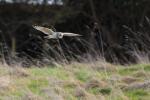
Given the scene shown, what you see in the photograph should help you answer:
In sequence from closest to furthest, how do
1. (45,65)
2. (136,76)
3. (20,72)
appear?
(136,76)
(20,72)
(45,65)

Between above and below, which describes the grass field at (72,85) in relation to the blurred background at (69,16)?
above

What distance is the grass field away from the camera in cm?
632

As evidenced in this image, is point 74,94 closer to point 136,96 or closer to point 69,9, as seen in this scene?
point 136,96

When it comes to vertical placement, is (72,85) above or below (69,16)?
above

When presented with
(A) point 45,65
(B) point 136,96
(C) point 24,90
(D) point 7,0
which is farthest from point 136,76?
(D) point 7,0

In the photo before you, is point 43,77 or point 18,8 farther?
point 18,8

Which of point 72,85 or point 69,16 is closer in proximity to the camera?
point 72,85

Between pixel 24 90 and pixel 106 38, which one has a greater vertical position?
pixel 24 90

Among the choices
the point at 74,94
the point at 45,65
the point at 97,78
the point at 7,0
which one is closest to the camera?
the point at 74,94

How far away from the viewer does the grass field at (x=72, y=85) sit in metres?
6.32

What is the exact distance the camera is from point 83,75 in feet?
26.5

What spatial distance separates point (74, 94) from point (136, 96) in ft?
2.65

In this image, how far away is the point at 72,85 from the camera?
23.7ft

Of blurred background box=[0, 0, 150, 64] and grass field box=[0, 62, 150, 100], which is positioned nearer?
grass field box=[0, 62, 150, 100]
